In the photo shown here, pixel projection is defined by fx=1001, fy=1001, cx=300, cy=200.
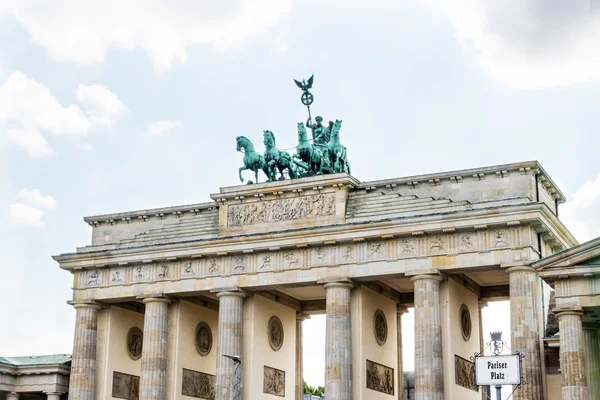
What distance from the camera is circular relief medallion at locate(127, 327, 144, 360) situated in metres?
53.4

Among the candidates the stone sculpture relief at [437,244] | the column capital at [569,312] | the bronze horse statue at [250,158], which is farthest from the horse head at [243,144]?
the column capital at [569,312]

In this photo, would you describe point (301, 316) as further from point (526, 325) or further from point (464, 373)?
point (526, 325)

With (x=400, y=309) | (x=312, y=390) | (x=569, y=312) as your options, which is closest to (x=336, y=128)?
(x=400, y=309)

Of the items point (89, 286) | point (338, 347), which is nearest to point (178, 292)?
point (89, 286)

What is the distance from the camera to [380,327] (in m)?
48.6

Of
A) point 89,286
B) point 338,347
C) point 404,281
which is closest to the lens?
point 338,347

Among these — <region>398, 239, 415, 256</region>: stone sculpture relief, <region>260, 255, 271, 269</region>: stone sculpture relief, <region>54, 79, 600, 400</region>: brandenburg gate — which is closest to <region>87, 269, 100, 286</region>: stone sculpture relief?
<region>54, 79, 600, 400</region>: brandenburg gate

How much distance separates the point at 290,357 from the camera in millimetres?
52188

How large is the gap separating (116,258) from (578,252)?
87.7 feet

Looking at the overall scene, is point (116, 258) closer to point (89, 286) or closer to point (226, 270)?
point (89, 286)

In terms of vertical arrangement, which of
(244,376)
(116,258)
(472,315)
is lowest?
(244,376)

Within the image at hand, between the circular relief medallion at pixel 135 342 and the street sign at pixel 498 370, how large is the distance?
29.2 metres

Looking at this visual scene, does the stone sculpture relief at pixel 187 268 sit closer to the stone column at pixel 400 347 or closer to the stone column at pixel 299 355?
the stone column at pixel 299 355

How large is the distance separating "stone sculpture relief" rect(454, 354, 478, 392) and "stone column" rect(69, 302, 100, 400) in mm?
18592
